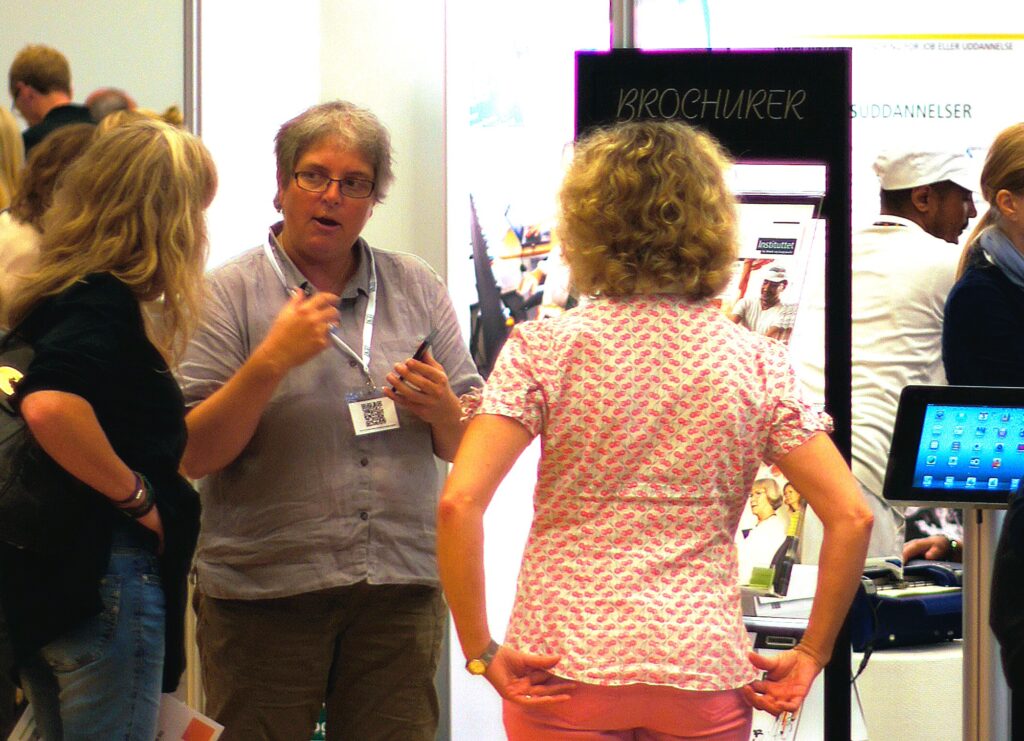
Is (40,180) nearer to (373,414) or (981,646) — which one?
(373,414)

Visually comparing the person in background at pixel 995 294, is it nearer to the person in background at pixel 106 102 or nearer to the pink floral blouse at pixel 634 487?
the pink floral blouse at pixel 634 487

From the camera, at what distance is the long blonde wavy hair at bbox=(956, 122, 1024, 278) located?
3256 millimetres

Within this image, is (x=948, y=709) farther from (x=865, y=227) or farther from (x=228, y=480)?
(x=228, y=480)

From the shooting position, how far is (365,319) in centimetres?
244

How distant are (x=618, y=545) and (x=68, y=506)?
853 mm

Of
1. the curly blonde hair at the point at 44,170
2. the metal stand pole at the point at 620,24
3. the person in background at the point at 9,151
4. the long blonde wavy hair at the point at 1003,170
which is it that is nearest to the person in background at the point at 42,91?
the person in background at the point at 9,151

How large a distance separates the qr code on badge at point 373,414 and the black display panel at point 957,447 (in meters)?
0.95

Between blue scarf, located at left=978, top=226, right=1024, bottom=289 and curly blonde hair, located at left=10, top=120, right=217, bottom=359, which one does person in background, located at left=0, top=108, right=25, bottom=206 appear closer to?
curly blonde hair, located at left=10, top=120, right=217, bottom=359

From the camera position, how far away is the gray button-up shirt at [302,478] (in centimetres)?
232

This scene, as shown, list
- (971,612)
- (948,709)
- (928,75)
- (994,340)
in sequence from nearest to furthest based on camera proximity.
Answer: (971,612), (994,340), (948,709), (928,75)

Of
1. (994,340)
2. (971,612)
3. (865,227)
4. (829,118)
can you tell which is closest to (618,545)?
(971,612)

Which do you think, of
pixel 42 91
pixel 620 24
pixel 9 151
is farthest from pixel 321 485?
pixel 42 91

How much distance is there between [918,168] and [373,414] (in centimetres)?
227

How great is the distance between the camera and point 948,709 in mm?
3879
